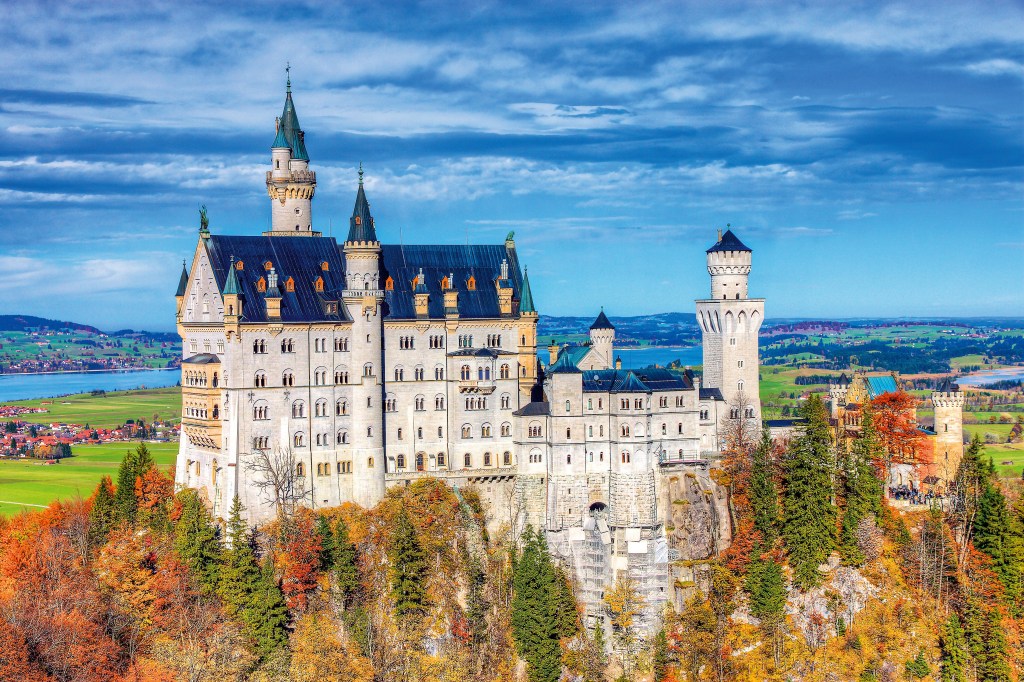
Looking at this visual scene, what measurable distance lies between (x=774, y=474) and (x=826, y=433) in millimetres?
4984

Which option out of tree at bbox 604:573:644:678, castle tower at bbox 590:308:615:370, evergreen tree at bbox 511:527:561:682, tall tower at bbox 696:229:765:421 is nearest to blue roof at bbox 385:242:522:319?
castle tower at bbox 590:308:615:370

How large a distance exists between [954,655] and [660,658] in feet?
66.5

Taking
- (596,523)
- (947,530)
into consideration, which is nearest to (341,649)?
(596,523)

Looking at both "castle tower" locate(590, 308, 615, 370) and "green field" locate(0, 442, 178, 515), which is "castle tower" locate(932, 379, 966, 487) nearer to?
"castle tower" locate(590, 308, 615, 370)

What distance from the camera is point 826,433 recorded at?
93938mm

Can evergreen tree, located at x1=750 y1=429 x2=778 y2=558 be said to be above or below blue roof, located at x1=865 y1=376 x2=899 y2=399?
below

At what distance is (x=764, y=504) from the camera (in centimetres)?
9069

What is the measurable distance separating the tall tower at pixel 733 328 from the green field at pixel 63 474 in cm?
5972

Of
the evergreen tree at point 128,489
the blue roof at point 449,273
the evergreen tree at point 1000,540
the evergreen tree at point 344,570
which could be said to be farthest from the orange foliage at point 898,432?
the evergreen tree at point 128,489

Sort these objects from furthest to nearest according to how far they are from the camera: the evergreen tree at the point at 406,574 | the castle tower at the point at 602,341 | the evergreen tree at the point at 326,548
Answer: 1. the castle tower at the point at 602,341
2. the evergreen tree at the point at 406,574
3. the evergreen tree at the point at 326,548

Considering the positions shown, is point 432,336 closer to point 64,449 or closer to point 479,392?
point 479,392

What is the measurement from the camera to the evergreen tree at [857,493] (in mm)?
90062

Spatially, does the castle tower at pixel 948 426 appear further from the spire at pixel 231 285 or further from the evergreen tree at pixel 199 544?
the evergreen tree at pixel 199 544

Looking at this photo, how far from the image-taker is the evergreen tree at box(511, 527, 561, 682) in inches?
3465
